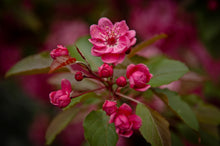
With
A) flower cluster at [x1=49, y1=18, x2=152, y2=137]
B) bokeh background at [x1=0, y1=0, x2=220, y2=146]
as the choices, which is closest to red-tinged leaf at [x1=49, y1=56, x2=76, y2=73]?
flower cluster at [x1=49, y1=18, x2=152, y2=137]

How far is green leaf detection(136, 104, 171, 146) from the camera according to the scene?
0.55 metres

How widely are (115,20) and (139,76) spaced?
0.91 meters

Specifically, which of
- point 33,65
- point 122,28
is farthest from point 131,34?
point 33,65

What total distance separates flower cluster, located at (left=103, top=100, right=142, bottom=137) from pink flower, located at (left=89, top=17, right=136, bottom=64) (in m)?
0.12

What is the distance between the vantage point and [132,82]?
0.56 metres

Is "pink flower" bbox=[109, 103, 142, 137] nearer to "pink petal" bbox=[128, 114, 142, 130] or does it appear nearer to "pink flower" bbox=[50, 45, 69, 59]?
"pink petal" bbox=[128, 114, 142, 130]

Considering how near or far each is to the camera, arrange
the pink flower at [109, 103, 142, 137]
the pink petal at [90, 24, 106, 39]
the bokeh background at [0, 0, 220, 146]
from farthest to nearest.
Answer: the bokeh background at [0, 0, 220, 146] < the pink petal at [90, 24, 106, 39] < the pink flower at [109, 103, 142, 137]

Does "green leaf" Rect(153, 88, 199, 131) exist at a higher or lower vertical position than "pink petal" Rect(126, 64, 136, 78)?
lower

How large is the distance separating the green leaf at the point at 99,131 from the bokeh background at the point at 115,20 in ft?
2.36

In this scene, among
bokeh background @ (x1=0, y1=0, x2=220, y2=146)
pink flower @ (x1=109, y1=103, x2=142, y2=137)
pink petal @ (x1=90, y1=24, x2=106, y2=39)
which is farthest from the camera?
bokeh background @ (x1=0, y1=0, x2=220, y2=146)

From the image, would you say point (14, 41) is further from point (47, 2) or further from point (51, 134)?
point (51, 134)

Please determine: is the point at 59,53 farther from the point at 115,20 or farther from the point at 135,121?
the point at 115,20

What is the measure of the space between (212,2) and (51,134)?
1.02 metres

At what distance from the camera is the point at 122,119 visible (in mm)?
527
